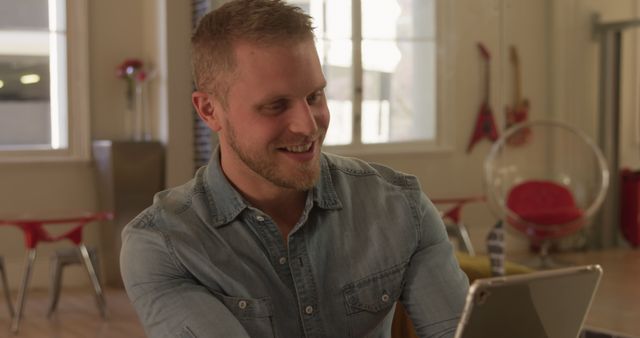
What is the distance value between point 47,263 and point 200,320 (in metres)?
5.29

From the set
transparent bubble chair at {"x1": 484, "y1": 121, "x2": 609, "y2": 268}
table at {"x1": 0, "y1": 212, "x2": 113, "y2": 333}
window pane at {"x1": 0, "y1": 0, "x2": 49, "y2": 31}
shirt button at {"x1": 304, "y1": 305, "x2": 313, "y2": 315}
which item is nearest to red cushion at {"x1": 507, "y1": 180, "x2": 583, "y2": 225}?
transparent bubble chair at {"x1": 484, "y1": 121, "x2": 609, "y2": 268}

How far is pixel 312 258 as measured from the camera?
4.51ft

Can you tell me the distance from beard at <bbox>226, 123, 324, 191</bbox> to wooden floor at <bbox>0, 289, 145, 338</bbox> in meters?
3.51

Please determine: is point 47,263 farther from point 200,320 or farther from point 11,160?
point 200,320

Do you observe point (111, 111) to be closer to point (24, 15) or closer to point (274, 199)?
point (24, 15)

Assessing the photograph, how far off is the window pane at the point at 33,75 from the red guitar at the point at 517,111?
292 centimetres

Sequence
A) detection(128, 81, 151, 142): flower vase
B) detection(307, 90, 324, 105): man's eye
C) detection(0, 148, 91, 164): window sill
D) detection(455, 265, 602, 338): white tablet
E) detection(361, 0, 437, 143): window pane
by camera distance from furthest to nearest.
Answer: detection(128, 81, 151, 142): flower vase < detection(0, 148, 91, 164): window sill < detection(361, 0, 437, 143): window pane < detection(307, 90, 324, 105): man's eye < detection(455, 265, 602, 338): white tablet

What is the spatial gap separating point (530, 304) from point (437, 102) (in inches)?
208

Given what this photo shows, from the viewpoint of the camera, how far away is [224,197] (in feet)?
4.47

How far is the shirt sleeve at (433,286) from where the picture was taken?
1.33 meters

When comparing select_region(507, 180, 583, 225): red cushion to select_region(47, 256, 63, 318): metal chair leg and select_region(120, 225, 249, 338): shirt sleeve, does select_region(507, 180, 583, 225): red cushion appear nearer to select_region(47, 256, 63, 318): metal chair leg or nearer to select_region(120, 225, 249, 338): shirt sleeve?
select_region(47, 256, 63, 318): metal chair leg

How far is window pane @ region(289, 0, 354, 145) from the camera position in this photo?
5.79 metres

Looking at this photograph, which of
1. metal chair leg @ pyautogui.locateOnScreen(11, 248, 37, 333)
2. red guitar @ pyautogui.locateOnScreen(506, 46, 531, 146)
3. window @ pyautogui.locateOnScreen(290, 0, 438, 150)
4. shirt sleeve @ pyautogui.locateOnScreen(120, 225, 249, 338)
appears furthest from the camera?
red guitar @ pyautogui.locateOnScreen(506, 46, 531, 146)

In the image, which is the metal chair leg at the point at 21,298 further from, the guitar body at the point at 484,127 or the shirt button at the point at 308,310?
the shirt button at the point at 308,310
